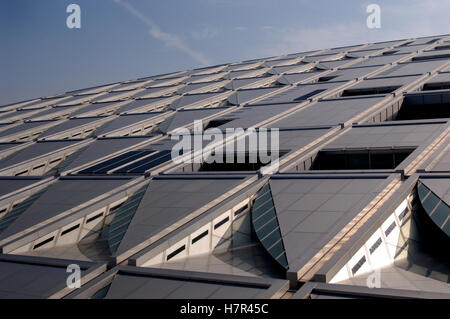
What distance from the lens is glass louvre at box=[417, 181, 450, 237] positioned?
1731cm

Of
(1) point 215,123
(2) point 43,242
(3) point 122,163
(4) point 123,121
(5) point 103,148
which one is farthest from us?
(4) point 123,121

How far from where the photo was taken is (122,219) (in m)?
21.9

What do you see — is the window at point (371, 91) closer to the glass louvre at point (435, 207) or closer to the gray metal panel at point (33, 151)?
the gray metal panel at point (33, 151)

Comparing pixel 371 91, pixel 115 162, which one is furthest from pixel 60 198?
pixel 371 91

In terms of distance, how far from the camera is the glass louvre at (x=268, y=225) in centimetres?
1684

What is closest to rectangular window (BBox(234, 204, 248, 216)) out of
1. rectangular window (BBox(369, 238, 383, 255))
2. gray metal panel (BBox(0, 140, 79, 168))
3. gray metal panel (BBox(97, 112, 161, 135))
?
rectangular window (BBox(369, 238, 383, 255))

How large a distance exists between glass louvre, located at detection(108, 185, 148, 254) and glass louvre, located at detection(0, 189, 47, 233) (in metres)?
5.02

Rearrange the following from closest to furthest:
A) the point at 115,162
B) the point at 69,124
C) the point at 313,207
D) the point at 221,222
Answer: the point at 313,207, the point at 221,222, the point at 115,162, the point at 69,124

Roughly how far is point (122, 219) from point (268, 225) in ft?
22.8

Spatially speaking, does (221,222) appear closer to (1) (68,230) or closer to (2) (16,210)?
(1) (68,230)

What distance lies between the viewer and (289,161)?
1052 inches
